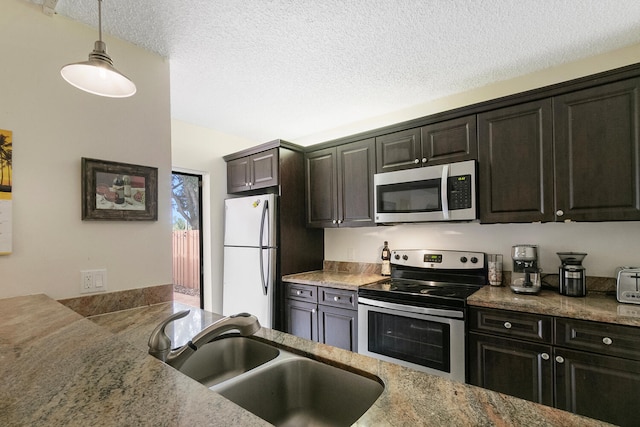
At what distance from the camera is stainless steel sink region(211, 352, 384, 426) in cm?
96

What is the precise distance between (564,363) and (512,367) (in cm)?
26

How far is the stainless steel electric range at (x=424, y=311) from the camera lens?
2.02 metres

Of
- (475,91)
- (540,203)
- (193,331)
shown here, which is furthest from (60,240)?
(475,91)

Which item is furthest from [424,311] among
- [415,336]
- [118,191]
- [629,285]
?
[118,191]

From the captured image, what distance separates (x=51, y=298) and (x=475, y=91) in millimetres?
3144

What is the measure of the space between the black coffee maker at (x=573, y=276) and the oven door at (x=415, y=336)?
69cm

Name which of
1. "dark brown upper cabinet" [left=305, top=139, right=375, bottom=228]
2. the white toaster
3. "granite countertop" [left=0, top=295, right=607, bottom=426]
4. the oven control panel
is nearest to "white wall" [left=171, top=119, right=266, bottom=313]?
"dark brown upper cabinet" [left=305, top=139, right=375, bottom=228]

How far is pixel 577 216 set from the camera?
1895 mm

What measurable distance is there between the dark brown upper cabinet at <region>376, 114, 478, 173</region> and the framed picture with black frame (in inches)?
70.8

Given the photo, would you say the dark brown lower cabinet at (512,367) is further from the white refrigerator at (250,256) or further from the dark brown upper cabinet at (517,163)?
the white refrigerator at (250,256)

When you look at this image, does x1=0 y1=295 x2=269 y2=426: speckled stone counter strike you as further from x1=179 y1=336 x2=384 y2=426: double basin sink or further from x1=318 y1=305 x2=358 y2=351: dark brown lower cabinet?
x1=318 y1=305 x2=358 y2=351: dark brown lower cabinet

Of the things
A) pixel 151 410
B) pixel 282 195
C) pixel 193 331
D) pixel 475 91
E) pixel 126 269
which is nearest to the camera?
pixel 151 410

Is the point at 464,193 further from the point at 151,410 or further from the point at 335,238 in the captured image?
the point at 151,410

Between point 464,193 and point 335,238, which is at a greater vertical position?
point 464,193
